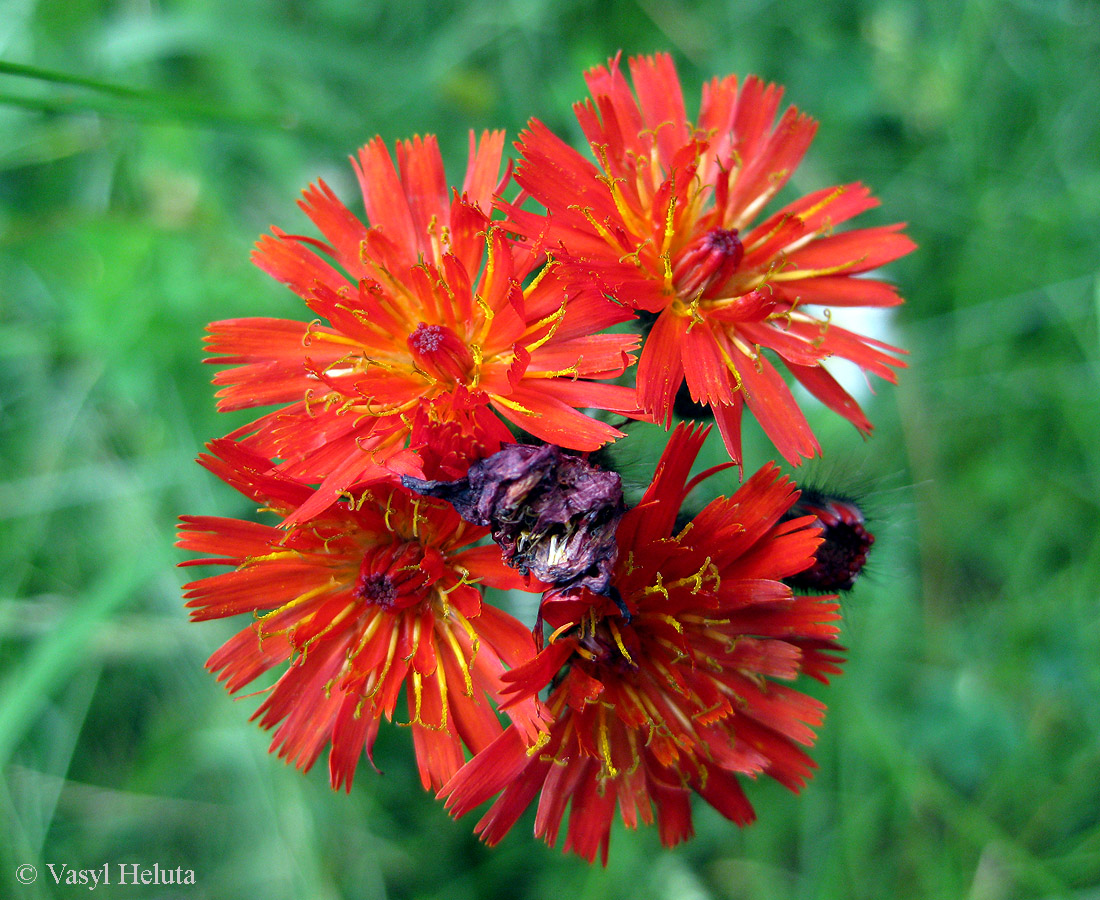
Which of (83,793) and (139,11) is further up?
(139,11)

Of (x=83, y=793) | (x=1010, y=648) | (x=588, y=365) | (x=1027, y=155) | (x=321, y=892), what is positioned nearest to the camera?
(x=588, y=365)

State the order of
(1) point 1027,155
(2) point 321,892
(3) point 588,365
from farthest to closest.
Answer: (1) point 1027,155 → (2) point 321,892 → (3) point 588,365

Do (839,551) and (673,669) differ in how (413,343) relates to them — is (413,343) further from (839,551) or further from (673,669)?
(839,551)

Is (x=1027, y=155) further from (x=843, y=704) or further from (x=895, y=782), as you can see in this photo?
(x=895, y=782)

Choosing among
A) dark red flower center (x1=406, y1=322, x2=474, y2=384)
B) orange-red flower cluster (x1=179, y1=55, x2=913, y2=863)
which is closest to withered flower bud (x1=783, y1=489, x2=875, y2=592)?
orange-red flower cluster (x1=179, y1=55, x2=913, y2=863)

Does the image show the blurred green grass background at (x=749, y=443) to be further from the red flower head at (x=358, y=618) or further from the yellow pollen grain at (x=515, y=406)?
the yellow pollen grain at (x=515, y=406)

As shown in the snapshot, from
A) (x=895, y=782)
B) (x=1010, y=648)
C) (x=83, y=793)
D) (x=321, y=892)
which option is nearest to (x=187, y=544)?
(x=321, y=892)

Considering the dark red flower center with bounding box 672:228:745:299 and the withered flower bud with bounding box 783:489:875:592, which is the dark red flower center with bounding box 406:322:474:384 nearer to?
the dark red flower center with bounding box 672:228:745:299

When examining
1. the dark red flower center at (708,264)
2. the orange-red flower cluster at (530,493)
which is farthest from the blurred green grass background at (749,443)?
the dark red flower center at (708,264)
